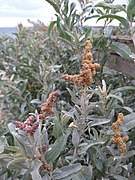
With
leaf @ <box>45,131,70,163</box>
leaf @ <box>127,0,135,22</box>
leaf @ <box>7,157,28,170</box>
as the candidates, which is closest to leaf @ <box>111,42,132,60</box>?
leaf @ <box>127,0,135,22</box>

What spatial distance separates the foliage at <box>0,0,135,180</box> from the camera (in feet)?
2.71

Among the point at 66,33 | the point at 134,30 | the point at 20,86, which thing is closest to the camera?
the point at 134,30

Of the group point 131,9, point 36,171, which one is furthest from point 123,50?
point 36,171

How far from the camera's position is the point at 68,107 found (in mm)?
1540

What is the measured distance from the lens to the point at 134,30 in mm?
1205

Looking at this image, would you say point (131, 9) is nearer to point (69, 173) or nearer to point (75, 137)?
point (75, 137)

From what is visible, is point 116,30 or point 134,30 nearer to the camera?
point 134,30

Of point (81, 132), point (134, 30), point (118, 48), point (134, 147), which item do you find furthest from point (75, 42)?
point (81, 132)

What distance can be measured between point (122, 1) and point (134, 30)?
13.5 inches

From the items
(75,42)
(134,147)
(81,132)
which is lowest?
(134,147)

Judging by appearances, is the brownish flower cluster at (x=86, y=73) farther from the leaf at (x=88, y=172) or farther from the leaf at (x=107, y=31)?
the leaf at (x=107, y=31)

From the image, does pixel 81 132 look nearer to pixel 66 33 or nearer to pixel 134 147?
pixel 134 147

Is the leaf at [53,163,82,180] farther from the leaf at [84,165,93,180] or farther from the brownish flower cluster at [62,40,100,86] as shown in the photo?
A: the brownish flower cluster at [62,40,100,86]

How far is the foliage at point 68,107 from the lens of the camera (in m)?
0.83
